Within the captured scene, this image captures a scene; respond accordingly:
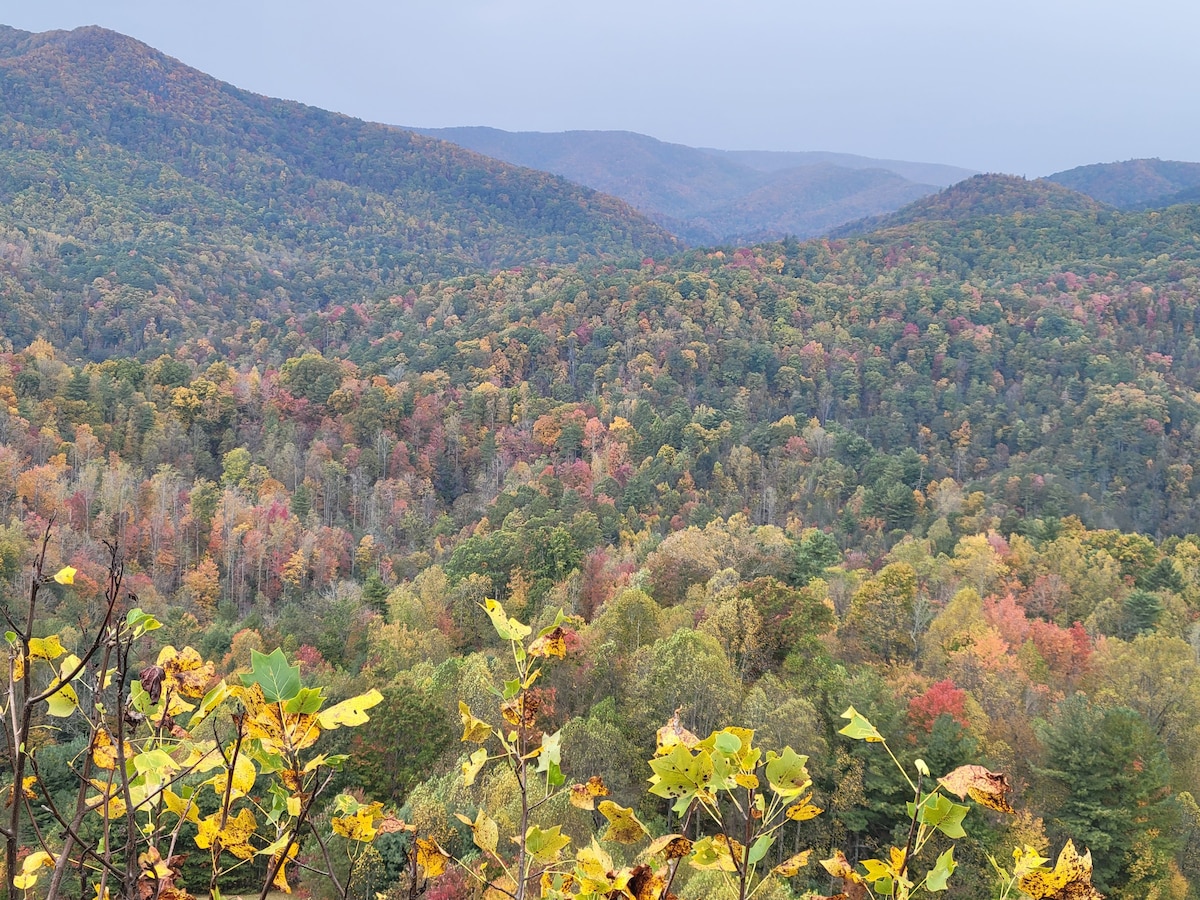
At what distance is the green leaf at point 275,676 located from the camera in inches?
52.6

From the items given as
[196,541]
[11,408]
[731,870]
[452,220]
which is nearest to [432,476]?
[196,541]

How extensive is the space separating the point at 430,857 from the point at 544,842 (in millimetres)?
357

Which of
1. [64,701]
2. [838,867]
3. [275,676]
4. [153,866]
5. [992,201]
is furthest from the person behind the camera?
[992,201]

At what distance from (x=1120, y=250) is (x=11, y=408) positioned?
146 m

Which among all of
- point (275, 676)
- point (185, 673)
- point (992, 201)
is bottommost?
point (185, 673)

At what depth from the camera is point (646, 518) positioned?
50438 mm

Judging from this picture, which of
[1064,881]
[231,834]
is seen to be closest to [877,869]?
[1064,881]

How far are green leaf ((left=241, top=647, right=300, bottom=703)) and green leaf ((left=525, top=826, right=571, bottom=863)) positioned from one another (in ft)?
2.68

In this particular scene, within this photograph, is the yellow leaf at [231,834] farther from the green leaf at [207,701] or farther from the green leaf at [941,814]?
the green leaf at [941,814]

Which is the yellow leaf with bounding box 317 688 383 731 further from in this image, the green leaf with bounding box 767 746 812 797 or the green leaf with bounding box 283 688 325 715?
the green leaf with bounding box 767 746 812 797

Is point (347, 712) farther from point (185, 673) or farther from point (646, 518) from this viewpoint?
point (646, 518)

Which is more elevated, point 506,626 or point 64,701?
point 506,626

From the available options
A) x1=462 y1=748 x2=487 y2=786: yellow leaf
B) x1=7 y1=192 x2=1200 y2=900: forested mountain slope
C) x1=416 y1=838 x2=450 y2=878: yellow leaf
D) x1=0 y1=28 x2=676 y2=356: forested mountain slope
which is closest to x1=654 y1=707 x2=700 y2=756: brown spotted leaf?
x1=7 y1=192 x2=1200 y2=900: forested mountain slope

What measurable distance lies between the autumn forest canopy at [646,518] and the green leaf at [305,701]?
3 centimetres
